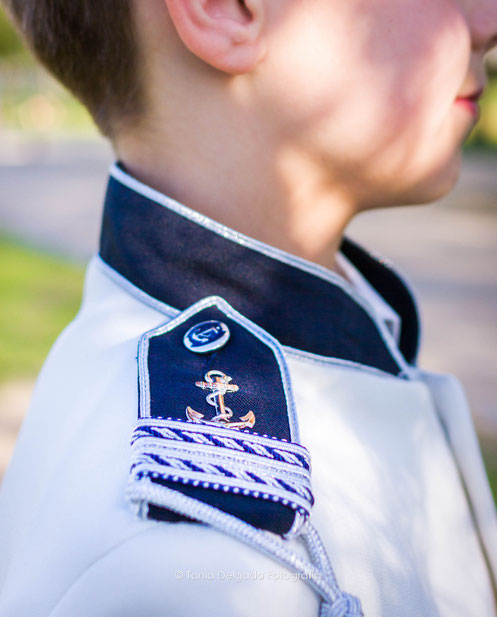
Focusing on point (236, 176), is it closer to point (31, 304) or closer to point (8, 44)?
point (31, 304)

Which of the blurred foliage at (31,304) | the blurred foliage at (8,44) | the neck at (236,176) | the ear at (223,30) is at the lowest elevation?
the blurred foliage at (8,44)

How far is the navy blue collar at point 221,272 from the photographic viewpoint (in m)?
1.15

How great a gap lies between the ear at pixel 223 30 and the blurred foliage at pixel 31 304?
12.1 ft

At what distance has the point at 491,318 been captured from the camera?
5.22 metres

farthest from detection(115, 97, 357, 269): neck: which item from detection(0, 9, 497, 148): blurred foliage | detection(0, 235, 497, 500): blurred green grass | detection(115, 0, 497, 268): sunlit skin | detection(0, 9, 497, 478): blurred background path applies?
detection(0, 9, 497, 148): blurred foliage

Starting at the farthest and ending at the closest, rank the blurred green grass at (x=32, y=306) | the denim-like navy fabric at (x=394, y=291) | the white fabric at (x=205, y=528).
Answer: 1. the blurred green grass at (x=32, y=306)
2. the denim-like navy fabric at (x=394, y=291)
3. the white fabric at (x=205, y=528)

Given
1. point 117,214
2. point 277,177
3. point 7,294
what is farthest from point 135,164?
point 7,294

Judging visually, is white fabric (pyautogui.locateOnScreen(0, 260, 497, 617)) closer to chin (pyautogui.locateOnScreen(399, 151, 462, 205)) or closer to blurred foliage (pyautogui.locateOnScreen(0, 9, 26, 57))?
chin (pyautogui.locateOnScreen(399, 151, 462, 205))

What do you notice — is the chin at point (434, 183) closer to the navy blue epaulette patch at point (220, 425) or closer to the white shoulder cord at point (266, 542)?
the navy blue epaulette patch at point (220, 425)


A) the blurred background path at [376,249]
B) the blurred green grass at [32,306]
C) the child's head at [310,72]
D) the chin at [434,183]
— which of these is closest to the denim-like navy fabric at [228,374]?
the child's head at [310,72]

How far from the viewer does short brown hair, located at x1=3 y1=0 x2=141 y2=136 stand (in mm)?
1219

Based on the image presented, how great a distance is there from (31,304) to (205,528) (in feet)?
16.8

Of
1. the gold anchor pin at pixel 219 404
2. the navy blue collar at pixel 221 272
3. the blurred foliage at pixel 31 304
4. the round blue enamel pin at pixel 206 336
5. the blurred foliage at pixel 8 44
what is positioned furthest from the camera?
the blurred foliage at pixel 8 44

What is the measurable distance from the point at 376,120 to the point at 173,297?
1.44 feet
